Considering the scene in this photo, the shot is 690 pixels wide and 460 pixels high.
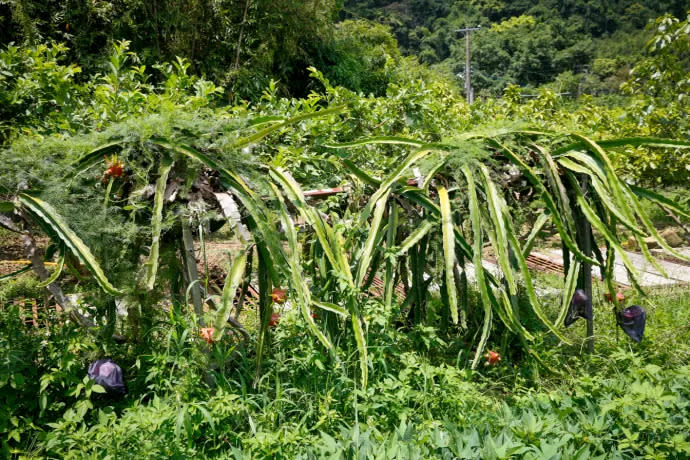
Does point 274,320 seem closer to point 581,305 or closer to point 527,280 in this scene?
point 527,280

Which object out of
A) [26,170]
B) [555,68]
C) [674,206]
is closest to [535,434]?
[674,206]

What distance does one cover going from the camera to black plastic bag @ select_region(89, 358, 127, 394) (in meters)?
1.97

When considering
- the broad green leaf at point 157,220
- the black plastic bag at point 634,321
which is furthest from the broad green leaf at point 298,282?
the black plastic bag at point 634,321

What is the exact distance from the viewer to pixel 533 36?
44344 mm

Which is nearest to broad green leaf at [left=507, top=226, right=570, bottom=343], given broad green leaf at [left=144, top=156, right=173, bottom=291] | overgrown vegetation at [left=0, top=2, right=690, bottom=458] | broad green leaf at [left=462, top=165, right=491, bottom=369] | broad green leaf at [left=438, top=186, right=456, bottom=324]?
overgrown vegetation at [left=0, top=2, right=690, bottom=458]

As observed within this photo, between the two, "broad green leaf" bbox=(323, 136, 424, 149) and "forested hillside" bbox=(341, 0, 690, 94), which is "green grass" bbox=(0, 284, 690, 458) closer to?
"broad green leaf" bbox=(323, 136, 424, 149)

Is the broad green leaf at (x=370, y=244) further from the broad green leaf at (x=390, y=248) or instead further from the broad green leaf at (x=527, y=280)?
the broad green leaf at (x=527, y=280)

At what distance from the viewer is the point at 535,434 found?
74.7 inches

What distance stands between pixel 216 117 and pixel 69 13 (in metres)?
5.00

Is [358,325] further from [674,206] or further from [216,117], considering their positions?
[674,206]

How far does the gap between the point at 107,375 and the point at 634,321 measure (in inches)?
92.3

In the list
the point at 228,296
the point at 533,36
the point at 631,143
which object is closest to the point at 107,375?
the point at 228,296

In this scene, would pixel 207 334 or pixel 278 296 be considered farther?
pixel 278 296

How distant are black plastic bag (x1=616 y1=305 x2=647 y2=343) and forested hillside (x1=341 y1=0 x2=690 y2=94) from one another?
3663 centimetres
